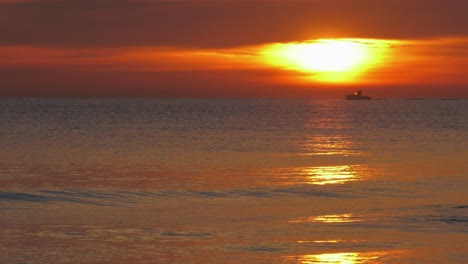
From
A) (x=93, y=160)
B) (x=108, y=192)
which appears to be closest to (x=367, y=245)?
(x=108, y=192)

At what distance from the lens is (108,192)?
2611cm

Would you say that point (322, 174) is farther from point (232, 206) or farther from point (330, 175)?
point (232, 206)

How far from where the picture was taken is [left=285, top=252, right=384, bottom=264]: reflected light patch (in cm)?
1559

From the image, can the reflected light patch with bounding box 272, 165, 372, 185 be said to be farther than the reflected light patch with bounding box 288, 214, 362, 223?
Yes

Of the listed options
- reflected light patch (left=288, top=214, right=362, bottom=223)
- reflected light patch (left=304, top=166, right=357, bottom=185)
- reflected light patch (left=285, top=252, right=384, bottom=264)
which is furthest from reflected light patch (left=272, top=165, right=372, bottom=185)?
reflected light patch (left=285, top=252, right=384, bottom=264)

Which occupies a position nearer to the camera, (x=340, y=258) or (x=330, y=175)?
(x=340, y=258)

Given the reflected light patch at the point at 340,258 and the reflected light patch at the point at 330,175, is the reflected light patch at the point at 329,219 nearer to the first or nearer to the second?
the reflected light patch at the point at 340,258

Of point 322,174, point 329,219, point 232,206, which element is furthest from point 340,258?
point 322,174

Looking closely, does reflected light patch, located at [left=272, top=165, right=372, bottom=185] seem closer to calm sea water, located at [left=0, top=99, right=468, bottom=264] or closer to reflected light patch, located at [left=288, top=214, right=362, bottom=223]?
calm sea water, located at [left=0, top=99, right=468, bottom=264]

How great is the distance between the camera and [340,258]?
1587cm

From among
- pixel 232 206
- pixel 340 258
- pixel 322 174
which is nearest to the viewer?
pixel 340 258

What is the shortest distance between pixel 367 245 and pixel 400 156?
2505 cm

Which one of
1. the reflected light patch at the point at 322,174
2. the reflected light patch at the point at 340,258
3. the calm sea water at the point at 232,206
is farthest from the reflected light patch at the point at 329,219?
the reflected light patch at the point at 322,174

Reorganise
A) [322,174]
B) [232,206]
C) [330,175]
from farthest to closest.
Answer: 1. [322,174]
2. [330,175]
3. [232,206]
